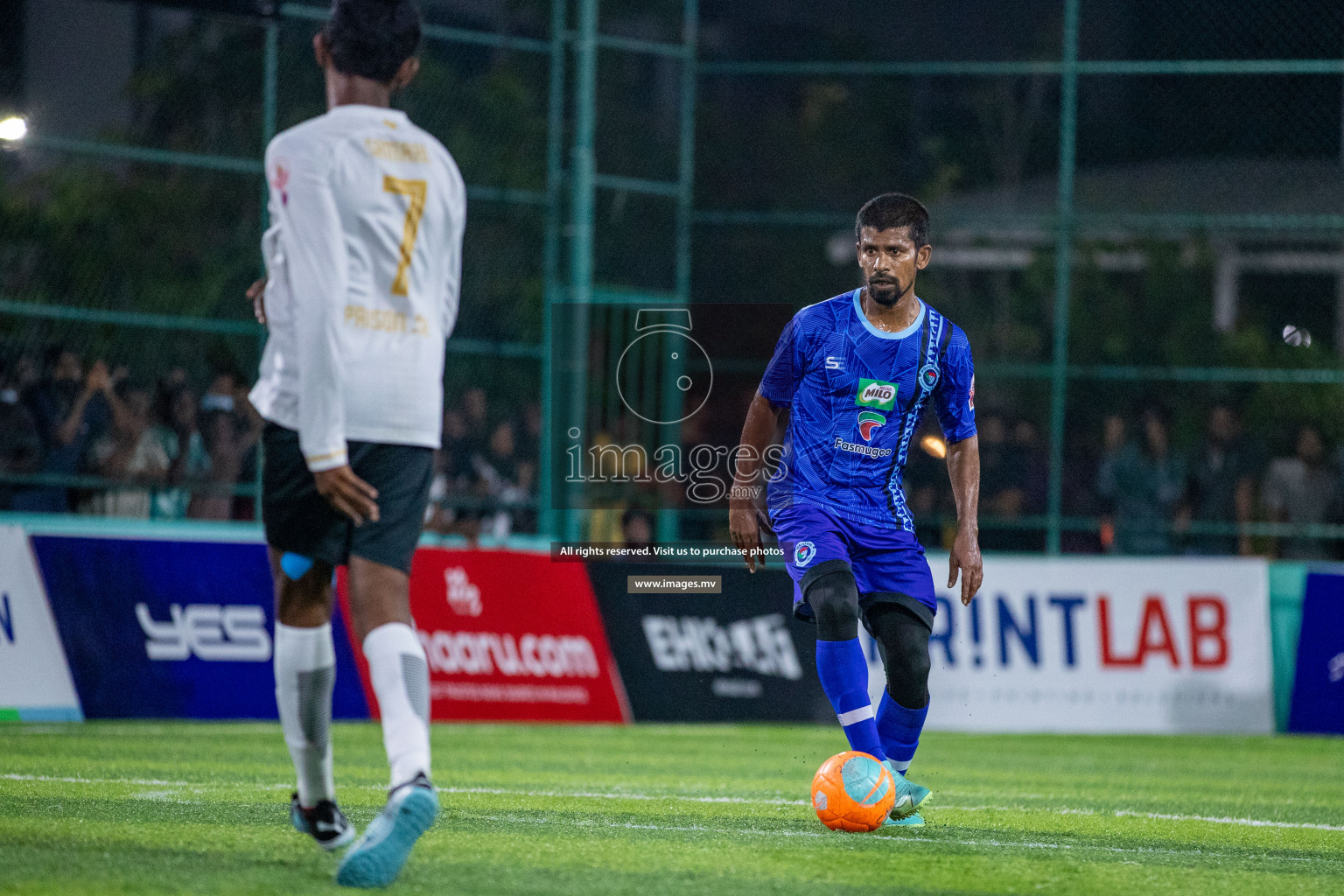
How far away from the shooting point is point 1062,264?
15.2 meters

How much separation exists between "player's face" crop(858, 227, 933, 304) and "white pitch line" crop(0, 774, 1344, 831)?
2.11 metres

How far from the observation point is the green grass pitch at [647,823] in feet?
15.3

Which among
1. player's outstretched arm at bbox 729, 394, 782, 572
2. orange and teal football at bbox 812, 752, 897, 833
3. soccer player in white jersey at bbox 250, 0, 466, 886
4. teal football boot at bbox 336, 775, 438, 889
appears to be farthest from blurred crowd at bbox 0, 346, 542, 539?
teal football boot at bbox 336, 775, 438, 889

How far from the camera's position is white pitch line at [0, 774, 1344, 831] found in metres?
6.93

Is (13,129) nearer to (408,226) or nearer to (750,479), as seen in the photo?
(750,479)

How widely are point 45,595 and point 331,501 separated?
751 centimetres

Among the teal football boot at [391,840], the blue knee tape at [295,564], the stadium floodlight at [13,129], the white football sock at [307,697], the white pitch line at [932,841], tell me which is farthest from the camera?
the stadium floodlight at [13,129]

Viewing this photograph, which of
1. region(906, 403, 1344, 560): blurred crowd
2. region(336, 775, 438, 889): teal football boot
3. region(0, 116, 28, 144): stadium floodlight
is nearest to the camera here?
region(336, 775, 438, 889): teal football boot

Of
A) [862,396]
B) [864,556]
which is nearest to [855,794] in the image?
[864,556]

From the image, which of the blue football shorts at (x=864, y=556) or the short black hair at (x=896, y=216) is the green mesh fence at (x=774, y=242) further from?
the short black hair at (x=896, y=216)

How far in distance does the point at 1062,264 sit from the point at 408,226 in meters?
11.4

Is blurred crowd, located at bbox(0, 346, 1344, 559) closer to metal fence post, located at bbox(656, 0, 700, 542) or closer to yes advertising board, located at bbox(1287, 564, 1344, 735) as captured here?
yes advertising board, located at bbox(1287, 564, 1344, 735)

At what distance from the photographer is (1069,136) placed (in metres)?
15.3

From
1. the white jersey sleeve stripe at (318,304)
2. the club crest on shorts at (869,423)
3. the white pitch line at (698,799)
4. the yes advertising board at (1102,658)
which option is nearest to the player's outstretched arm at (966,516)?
the club crest on shorts at (869,423)
